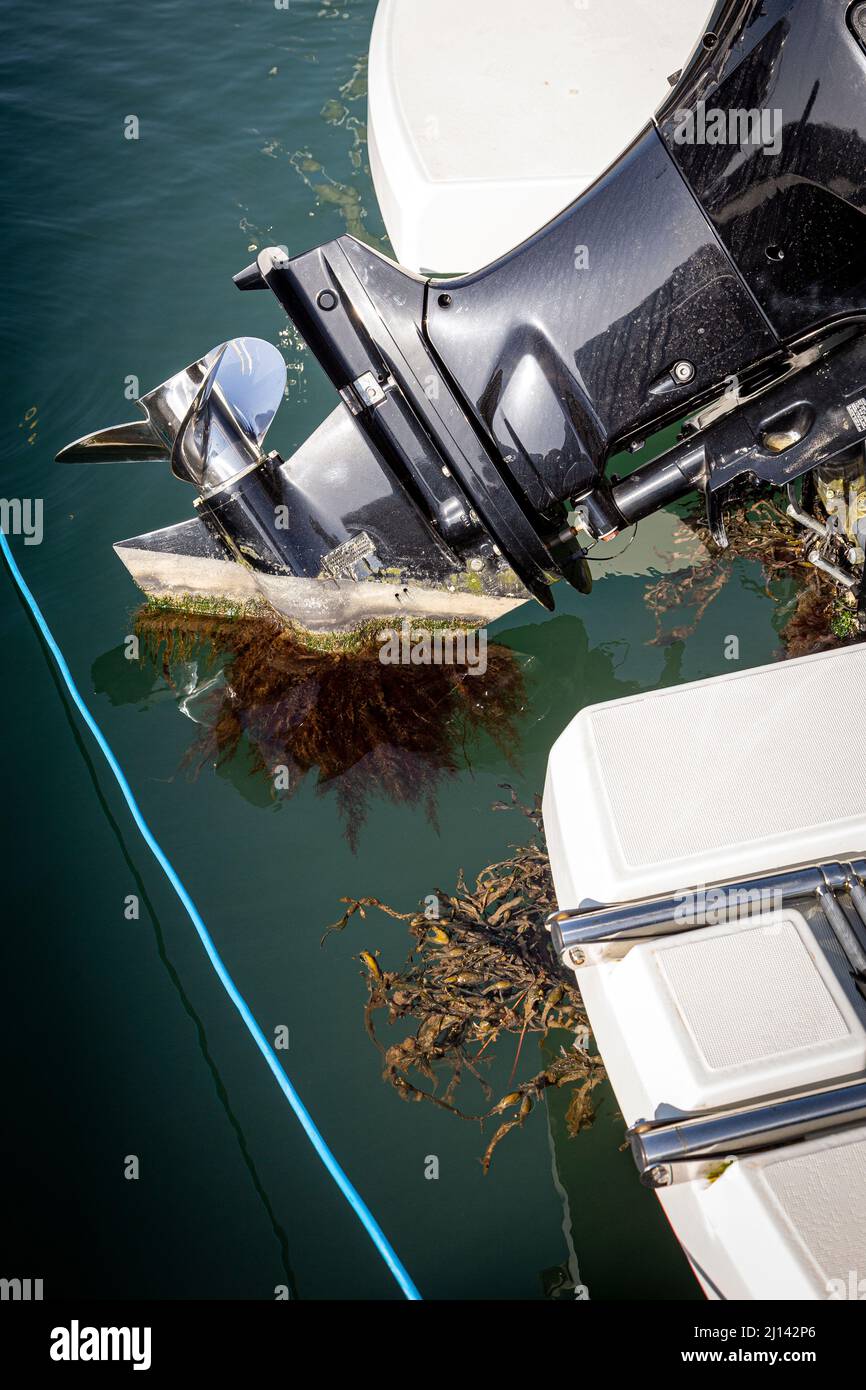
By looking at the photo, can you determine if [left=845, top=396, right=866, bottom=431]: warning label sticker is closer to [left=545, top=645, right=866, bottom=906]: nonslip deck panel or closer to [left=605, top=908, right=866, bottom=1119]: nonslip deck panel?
[left=545, top=645, right=866, bottom=906]: nonslip deck panel

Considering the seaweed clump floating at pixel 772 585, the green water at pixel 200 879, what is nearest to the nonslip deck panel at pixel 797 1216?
the green water at pixel 200 879

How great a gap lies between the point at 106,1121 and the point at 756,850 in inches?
55.8

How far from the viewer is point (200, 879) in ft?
7.58

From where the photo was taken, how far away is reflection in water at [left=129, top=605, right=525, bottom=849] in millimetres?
2465

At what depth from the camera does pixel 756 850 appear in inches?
64.4

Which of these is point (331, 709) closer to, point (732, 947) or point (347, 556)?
point (347, 556)

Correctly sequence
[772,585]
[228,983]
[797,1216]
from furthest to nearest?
[772,585] → [228,983] → [797,1216]

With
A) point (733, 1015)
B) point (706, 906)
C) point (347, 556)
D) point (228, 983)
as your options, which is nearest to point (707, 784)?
point (706, 906)

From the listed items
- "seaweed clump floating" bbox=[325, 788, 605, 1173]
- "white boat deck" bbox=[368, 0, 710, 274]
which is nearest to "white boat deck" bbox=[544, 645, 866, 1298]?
"seaweed clump floating" bbox=[325, 788, 605, 1173]

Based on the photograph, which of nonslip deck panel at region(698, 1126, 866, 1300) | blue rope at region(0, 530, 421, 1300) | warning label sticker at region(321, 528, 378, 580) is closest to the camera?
nonslip deck panel at region(698, 1126, 866, 1300)

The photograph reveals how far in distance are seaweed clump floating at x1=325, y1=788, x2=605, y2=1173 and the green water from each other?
0.13 feet

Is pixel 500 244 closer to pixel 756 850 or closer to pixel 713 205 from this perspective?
pixel 713 205

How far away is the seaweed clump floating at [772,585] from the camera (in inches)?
106

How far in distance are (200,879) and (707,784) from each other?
1.24 meters
